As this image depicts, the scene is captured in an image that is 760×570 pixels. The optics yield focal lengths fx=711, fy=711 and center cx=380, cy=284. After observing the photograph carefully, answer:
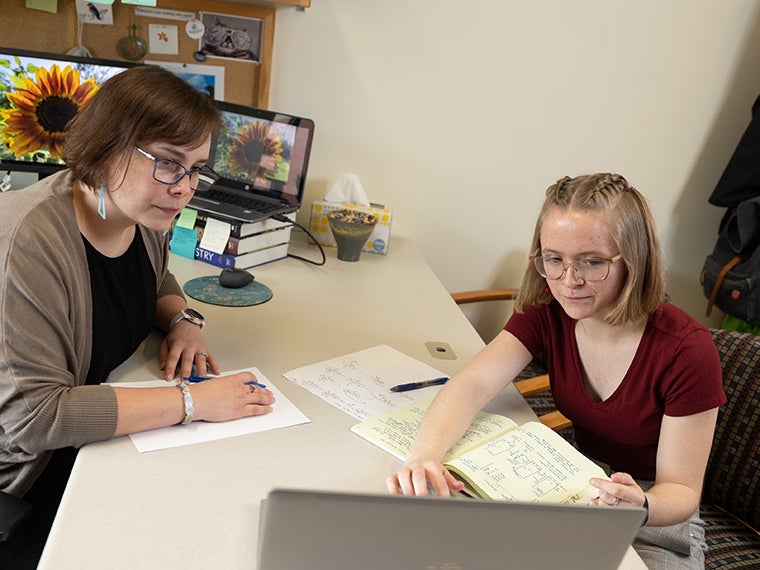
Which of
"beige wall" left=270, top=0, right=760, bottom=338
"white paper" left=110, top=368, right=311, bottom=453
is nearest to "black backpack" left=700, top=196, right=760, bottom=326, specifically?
"beige wall" left=270, top=0, right=760, bottom=338

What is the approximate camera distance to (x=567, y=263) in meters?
1.26

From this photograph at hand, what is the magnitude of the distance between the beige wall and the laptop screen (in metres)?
0.21

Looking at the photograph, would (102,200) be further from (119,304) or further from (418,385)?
(418,385)

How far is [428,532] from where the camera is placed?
77 cm

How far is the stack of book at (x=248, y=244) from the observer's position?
6.16 feet

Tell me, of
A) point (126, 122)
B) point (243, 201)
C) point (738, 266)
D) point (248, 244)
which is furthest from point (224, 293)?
Result: point (738, 266)

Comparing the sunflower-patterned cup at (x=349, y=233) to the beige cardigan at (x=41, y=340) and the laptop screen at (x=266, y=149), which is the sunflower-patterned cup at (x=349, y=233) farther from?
the beige cardigan at (x=41, y=340)

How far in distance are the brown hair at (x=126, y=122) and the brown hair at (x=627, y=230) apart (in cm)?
67

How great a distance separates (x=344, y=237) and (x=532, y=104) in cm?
80

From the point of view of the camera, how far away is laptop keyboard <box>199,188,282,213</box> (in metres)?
2.01

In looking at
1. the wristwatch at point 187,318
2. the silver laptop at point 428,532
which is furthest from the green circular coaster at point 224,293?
the silver laptop at point 428,532

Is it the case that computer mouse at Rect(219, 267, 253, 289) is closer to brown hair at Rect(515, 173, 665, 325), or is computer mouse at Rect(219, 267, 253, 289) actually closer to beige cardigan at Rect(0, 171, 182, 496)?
beige cardigan at Rect(0, 171, 182, 496)

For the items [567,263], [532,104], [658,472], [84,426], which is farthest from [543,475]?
[532,104]

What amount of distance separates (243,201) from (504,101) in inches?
36.4
